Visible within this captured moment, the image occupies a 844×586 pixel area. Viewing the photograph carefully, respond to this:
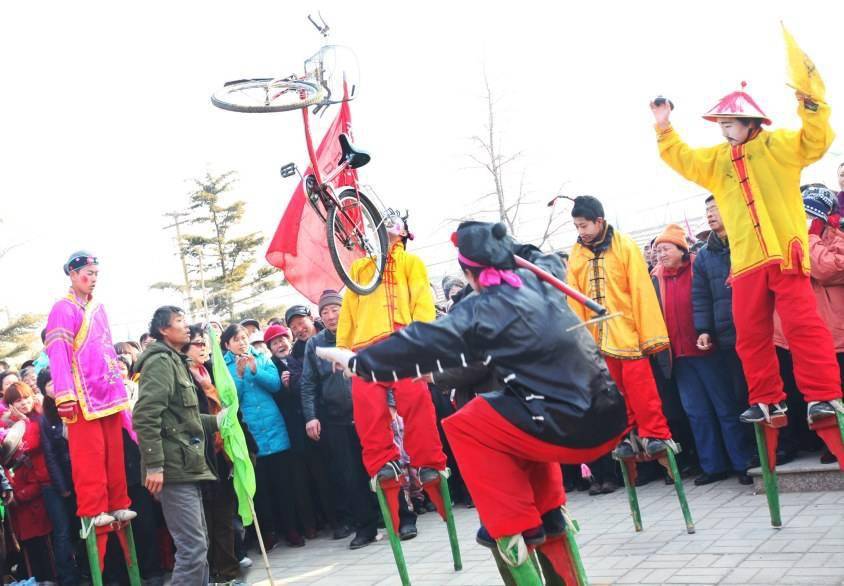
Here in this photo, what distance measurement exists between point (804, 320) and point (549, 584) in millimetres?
2195

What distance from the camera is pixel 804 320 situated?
552 cm

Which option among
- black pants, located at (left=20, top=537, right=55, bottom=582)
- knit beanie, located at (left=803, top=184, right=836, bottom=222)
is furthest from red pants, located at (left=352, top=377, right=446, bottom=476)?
black pants, located at (left=20, top=537, right=55, bottom=582)

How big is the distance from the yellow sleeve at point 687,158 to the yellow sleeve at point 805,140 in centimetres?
40

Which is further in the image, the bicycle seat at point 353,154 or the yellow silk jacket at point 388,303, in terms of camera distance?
the bicycle seat at point 353,154

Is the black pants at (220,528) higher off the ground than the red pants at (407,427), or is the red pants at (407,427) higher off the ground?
the red pants at (407,427)

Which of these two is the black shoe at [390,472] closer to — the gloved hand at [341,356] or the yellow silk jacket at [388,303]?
the yellow silk jacket at [388,303]

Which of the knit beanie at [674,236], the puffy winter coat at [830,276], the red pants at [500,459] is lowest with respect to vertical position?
the red pants at [500,459]

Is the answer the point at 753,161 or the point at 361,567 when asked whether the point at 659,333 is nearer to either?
the point at 753,161

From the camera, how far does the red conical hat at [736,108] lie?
570 centimetres

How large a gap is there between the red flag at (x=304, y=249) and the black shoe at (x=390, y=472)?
3002 mm

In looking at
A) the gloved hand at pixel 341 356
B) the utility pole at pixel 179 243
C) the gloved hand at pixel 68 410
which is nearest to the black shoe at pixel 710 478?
the gloved hand at pixel 341 356

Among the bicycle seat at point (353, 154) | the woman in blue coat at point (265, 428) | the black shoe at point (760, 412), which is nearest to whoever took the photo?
the black shoe at point (760, 412)

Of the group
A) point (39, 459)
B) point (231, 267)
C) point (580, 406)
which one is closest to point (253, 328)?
point (39, 459)

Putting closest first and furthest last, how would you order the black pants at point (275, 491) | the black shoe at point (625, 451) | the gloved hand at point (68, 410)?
1. the black shoe at point (625, 451)
2. the gloved hand at point (68, 410)
3. the black pants at point (275, 491)
